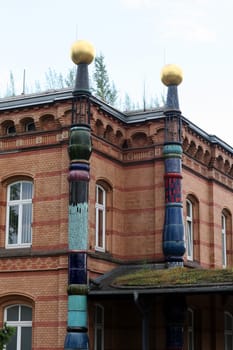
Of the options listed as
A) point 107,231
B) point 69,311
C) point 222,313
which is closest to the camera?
point 69,311

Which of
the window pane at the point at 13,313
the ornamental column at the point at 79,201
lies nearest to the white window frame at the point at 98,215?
the ornamental column at the point at 79,201

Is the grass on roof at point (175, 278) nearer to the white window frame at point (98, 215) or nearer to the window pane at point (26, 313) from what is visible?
the white window frame at point (98, 215)

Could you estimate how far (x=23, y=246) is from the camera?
18812 mm

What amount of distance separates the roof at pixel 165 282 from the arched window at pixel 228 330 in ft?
15.8

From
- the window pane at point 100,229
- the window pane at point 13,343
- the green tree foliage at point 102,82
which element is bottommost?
the window pane at point 13,343

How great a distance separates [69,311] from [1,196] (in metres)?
3.93

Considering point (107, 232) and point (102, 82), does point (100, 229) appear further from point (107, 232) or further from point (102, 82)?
point (102, 82)

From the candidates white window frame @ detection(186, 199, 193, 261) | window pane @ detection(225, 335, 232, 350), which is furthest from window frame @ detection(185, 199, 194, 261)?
window pane @ detection(225, 335, 232, 350)

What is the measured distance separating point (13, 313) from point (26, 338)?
0.75m

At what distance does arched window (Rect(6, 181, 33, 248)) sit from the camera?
18953 millimetres

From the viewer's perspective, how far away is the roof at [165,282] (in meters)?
16.4

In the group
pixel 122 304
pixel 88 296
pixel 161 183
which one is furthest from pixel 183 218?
pixel 88 296

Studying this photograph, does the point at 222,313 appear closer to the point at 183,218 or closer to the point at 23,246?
the point at 183,218

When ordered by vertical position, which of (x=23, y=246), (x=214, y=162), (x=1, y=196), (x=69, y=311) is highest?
(x=214, y=162)
